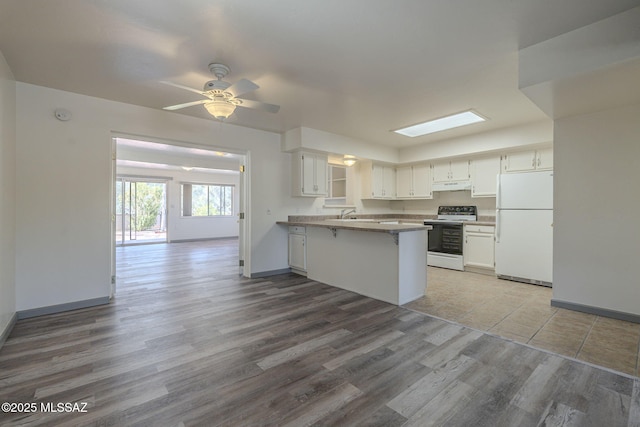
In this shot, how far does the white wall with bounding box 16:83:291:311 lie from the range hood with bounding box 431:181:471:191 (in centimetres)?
472

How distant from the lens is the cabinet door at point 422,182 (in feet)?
19.9

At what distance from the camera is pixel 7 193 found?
2.71m

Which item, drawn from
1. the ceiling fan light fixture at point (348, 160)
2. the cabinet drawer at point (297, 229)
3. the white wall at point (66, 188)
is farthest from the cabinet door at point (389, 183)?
the white wall at point (66, 188)

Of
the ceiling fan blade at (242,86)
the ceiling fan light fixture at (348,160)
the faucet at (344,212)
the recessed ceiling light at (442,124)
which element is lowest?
the faucet at (344,212)

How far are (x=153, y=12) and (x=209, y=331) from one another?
8.34ft

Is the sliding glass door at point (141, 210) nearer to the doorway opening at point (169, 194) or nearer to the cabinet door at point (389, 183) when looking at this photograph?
the doorway opening at point (169, 194)

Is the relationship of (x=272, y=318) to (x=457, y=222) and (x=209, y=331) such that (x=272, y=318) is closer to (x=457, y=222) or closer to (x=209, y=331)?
(x=209, y=331)

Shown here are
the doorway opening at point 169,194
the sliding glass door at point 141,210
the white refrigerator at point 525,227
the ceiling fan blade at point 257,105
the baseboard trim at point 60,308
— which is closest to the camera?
the ceiling fan blade at point 257,105

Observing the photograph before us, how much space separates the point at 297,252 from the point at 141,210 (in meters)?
7.03

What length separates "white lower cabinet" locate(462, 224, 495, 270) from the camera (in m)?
4.87

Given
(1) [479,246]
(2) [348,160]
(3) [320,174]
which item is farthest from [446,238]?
(3) [320,174]

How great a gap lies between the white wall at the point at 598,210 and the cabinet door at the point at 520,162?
1.52 metres

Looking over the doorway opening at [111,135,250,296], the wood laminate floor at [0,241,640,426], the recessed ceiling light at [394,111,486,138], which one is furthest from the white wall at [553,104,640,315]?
the doorway opening at [111,135,250,296]

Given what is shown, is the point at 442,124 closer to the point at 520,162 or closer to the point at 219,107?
the point at 520,162
